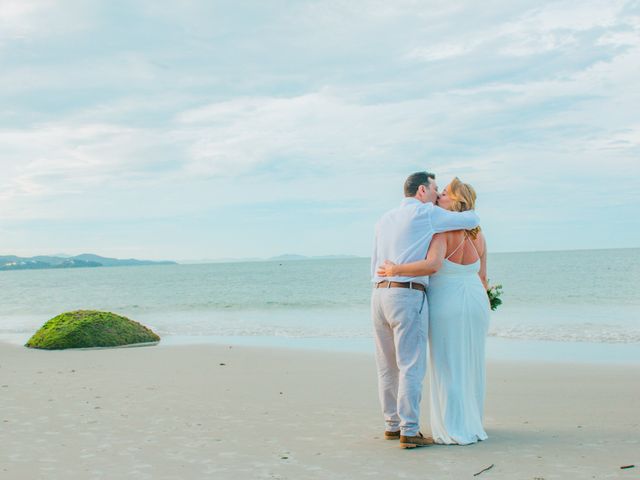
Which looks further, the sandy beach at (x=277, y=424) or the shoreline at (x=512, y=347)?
the shoreline at (x=512, y=347)

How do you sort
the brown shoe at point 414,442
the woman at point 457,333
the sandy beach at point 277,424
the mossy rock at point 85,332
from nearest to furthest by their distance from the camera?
1. the sandy beach at point 277,424
2. the brown shoe at point 414,442
3. the woman at point 457,333
4. the mossy rock at point 85,332

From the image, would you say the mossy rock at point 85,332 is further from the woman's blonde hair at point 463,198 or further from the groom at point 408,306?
the woman's blonde hair at point 463,198

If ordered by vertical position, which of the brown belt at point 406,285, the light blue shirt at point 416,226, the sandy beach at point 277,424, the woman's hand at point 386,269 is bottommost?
the sandy beach at point 277,424

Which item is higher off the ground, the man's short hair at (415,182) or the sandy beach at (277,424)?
the man's short hair at (415,182)

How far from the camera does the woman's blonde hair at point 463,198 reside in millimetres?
5344

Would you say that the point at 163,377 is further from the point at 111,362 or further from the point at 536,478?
the point at 536,478

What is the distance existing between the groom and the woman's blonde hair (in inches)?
4.8

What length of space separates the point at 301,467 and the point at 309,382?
Result: 4.07 m

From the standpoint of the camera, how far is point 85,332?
12.7 metres

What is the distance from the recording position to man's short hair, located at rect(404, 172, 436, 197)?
538 cm

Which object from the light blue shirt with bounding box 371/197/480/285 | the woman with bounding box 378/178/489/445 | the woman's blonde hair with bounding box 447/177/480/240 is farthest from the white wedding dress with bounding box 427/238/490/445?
the woman's blonde hair with bounding box 447/177/480/240

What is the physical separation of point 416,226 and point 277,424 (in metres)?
2.38

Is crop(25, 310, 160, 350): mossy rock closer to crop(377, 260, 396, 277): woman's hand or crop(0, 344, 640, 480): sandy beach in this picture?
crop(0, 344, 640, 480): sandy beach

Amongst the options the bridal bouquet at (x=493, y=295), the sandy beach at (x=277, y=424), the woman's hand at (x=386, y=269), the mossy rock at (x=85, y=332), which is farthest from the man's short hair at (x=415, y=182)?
the mossy rock at (x=85, y=332)
